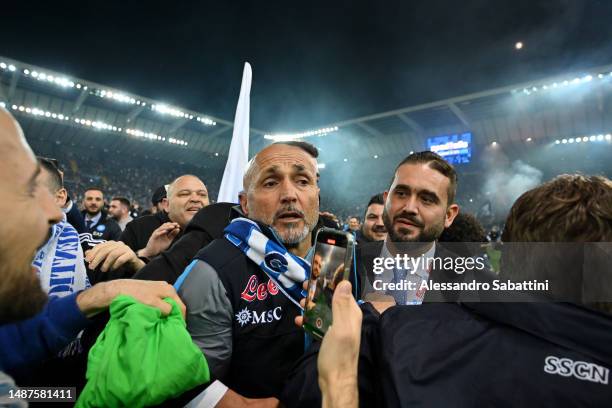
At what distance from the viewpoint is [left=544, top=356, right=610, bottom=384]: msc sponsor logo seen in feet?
2.97

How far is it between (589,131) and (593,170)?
7.24ft

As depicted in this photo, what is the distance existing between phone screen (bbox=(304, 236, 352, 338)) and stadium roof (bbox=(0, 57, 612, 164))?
2120 centimetres

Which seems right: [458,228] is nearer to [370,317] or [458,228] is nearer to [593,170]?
[370,317]

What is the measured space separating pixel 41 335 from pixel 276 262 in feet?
2.86

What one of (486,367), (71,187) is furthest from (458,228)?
(71,187)

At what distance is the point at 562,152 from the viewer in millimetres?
21688

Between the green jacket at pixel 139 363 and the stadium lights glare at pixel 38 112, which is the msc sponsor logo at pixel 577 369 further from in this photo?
the stadium lights glare at pixel 38 112

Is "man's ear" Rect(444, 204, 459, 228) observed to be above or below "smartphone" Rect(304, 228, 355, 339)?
above

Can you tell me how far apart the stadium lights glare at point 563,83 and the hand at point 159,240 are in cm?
2080

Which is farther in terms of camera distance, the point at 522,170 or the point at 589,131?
the point at 522,170

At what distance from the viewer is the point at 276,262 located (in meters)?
1.59

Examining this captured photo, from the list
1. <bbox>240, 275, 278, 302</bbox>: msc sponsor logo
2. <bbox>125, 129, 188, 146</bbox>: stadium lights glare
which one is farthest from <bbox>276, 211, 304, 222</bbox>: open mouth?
<bbox>125, 129, 188, 146</bbox>: stadium lights glare

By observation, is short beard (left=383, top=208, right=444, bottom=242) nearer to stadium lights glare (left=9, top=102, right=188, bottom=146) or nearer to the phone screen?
the phone screen

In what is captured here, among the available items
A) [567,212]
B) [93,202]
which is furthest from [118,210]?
[567,212]
